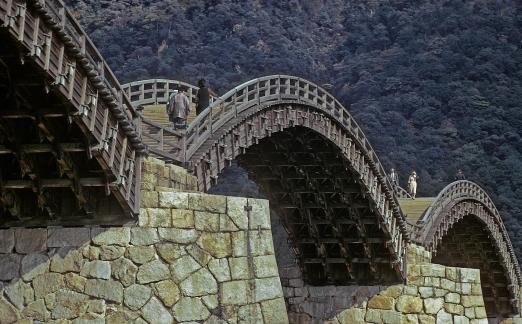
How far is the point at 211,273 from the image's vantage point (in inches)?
637

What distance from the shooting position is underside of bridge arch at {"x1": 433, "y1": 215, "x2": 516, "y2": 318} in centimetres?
4875

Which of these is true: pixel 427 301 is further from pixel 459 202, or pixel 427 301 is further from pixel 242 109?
pixel 242 109

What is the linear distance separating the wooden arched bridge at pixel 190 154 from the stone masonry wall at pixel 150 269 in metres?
0.40

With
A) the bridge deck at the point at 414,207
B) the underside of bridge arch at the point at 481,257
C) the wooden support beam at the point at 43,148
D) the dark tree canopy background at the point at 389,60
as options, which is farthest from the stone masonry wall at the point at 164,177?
the dark tree canopy background at the point at 389,60

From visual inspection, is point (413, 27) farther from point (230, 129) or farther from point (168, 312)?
point (168, 312)

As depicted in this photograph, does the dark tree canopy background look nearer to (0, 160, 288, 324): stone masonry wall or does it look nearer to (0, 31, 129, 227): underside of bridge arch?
(0, 160, 288, 324): stone masonry wall

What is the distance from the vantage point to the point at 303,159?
30297 millimetres

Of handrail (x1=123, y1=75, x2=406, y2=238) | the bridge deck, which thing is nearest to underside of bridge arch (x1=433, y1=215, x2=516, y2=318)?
the bridge deck

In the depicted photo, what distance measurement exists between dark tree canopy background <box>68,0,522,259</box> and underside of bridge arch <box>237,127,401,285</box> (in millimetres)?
33823

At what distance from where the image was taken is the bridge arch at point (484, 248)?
147 ft

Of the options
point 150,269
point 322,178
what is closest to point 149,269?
point 150,269

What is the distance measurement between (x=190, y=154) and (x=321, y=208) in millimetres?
13182

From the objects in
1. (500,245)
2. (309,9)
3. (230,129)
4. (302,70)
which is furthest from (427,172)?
(230,129)

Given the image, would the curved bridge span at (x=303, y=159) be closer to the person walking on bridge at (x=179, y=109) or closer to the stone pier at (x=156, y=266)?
the person walking on bridge at (x=179, y=109)
